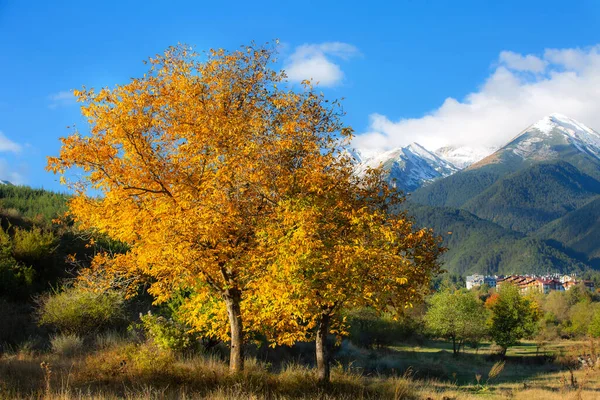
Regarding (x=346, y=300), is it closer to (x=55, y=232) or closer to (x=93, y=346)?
(x=93, y=346)

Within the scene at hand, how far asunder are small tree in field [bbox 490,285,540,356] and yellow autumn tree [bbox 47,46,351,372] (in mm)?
51714

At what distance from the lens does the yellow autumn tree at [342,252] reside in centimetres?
1084

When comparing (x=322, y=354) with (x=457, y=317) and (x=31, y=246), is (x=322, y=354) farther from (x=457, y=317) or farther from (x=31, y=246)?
(x=457, y=317)

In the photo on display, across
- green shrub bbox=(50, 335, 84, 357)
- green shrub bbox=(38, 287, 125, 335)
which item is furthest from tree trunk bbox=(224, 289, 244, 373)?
green shrub bbox=(38, 287, 125, 335)

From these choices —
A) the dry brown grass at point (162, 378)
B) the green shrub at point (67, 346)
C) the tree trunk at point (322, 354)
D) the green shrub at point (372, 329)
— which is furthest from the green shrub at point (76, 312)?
the green shrub at point (372, 329)

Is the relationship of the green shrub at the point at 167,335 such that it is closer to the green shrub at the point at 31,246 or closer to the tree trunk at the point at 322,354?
the tree trunk at the point at 322,354

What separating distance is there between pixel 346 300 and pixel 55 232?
2960cm

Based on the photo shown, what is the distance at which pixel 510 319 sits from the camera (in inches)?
2265

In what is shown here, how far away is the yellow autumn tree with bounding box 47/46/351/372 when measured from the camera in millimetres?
11773

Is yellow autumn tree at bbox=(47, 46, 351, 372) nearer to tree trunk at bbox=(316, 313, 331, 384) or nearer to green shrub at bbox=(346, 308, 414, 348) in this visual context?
tree trunk at bbox=(316, 313, 331, 384)

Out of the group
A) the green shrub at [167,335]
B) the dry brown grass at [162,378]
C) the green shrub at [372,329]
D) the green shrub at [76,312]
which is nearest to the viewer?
the dry brown grass at [162,378]

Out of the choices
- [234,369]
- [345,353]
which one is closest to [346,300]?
[234,369]

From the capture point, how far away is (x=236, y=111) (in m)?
13.6

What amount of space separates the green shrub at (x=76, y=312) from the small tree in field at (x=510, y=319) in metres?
49.3
